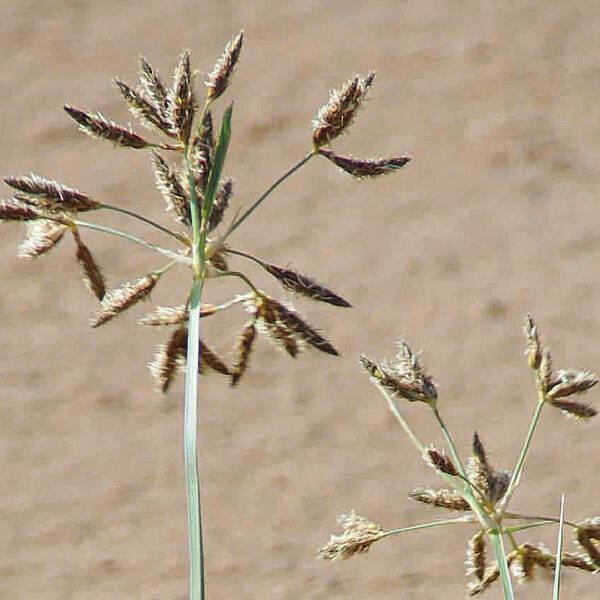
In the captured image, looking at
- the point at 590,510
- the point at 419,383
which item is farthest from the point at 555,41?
the point at 419,383

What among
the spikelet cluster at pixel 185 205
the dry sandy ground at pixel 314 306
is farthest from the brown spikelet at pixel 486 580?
the dry sandy ground at pixel 314 306

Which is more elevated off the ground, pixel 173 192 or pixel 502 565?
pixel 173 192

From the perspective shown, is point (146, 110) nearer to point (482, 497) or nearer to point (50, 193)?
point (50, 193)

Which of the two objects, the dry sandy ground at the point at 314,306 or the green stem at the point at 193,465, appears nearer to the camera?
the green stem at the point at 193,465

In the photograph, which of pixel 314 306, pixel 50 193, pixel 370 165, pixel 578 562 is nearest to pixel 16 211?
pixel 50 193

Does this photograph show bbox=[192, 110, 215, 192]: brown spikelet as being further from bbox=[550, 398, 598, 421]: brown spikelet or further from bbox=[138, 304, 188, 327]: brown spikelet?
bbox=[550, 398, 598, 421]: brown spikelet

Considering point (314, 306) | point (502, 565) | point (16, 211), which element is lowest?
point (502, 565)

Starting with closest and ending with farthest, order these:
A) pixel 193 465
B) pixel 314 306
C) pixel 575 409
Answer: pixel 193 465
pixel 575 409
pixel 314 306

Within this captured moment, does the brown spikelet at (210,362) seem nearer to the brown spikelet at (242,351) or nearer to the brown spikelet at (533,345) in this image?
the brown spikelet at (242,351)
